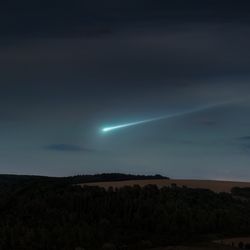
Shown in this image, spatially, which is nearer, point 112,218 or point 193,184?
point 112,218

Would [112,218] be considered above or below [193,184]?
below

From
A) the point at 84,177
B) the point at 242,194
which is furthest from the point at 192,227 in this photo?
the point at 84,177

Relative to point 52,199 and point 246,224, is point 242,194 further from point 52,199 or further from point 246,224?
point 52,199

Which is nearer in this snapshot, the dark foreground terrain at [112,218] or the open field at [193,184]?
the dark foreground terrain at [112,218]

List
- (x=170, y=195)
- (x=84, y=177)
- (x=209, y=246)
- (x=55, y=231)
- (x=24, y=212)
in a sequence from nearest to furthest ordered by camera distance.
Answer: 1. (x=209, y=246)
2. (x=55, y=231)
3. (x=24, y=212)
4. (x=170, y=195)
5. (x=84, y=177)

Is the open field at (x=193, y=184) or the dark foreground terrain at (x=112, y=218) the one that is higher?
the open field at (x=193, y=184)

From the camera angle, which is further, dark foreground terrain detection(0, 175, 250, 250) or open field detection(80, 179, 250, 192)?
open field detection(80, 179, 250, 192)

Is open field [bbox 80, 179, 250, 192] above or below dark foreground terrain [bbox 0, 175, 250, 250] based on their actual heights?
above

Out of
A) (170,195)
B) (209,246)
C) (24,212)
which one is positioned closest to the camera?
(209,246)
